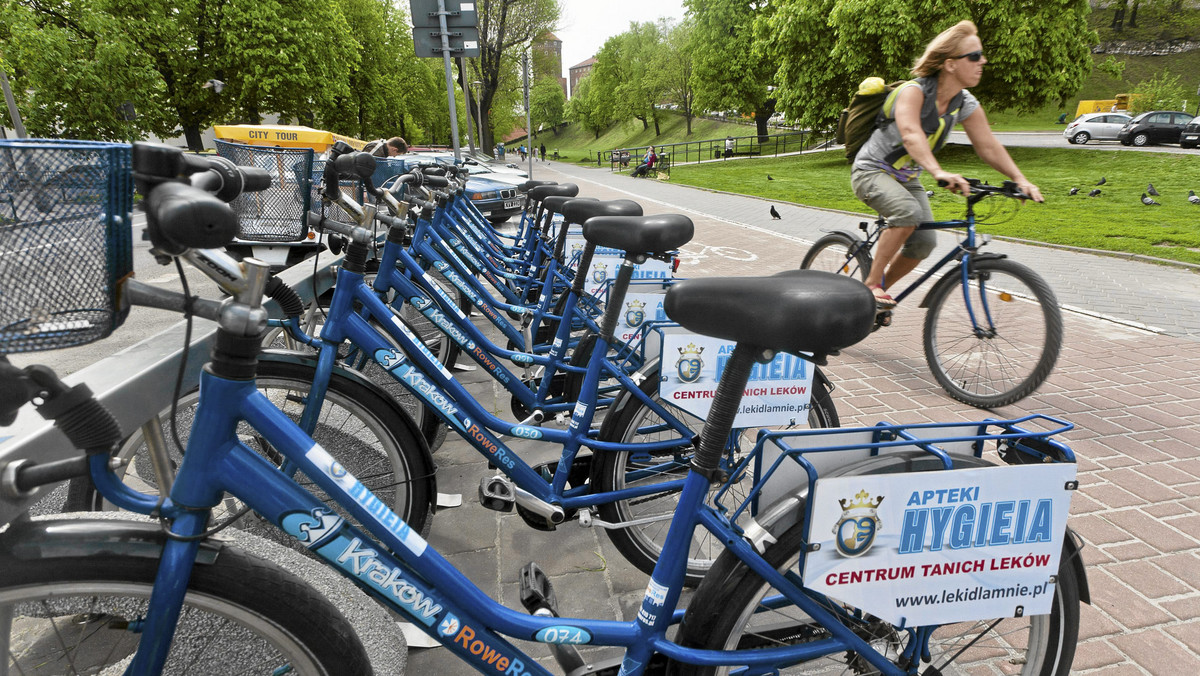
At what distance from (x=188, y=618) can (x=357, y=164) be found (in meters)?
1.51

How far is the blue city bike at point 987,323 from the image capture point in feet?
12.0

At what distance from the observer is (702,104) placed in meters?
42.8

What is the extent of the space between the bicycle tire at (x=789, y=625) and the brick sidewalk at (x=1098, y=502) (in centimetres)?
55

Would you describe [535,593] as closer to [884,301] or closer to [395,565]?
[395,565]

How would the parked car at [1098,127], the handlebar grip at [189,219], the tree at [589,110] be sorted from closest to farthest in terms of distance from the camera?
the handlebar grip at [189,219] < the parked car at [1098,127] < the tree at [589,110]

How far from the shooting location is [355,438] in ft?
7.49

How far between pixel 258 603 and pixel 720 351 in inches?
66.2

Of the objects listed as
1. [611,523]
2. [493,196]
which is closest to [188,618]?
[611,523]

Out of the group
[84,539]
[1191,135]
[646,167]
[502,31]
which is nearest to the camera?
[84,539]

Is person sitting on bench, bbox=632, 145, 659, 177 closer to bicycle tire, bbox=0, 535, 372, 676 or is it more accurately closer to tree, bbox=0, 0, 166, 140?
tree, bbox=0, 0, 166, 140

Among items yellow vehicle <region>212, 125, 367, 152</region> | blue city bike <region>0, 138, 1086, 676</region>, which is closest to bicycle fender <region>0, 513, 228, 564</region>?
blue city bike <region>0, 138, 1086, 676</region>

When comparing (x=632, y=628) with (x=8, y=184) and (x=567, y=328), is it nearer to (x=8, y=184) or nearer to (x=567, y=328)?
(x=8, y=184)

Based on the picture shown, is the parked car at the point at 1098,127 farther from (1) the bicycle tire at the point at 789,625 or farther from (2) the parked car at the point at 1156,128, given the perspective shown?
(1) the bicycle tire at the point at 789,625

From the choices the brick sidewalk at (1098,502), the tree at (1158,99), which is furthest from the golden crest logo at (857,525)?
the tree at (1158,99)
